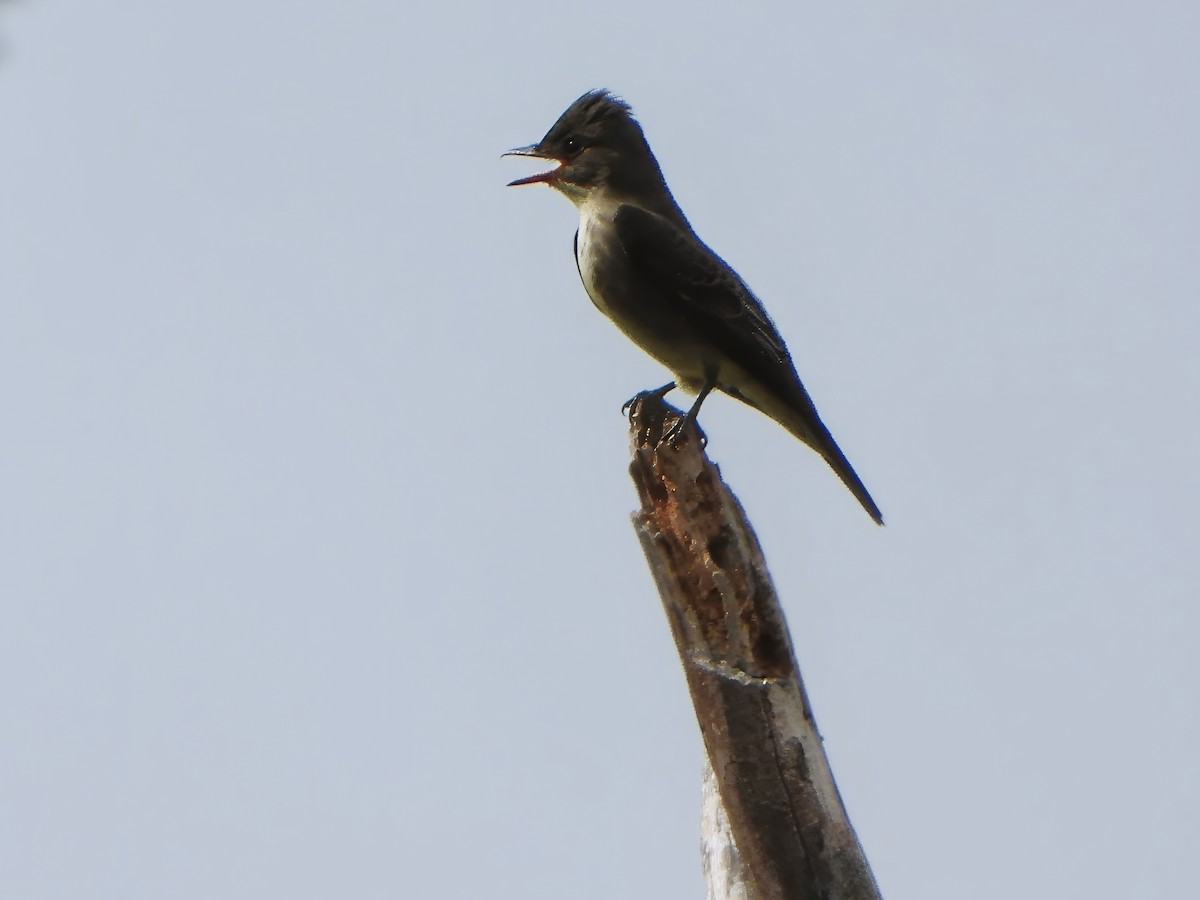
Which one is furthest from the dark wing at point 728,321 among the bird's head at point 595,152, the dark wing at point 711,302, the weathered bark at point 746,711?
the weathered bark at point 746,711

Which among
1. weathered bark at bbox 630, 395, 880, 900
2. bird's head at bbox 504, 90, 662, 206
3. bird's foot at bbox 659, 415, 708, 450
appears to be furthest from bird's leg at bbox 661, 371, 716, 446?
bird's head at bbox 504, 90, 662, 206

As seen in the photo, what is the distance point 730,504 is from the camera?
645 cm

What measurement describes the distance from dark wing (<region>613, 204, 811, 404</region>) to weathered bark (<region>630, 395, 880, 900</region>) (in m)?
2.41

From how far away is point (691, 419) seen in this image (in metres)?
8.09

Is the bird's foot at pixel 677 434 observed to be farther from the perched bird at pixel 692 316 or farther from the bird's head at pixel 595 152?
the bird's head at pixel 595 152

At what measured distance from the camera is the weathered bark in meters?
5.48

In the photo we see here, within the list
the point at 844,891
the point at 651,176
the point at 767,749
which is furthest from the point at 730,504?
the point at 651,176

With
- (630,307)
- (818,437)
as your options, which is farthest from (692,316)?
(818,437)

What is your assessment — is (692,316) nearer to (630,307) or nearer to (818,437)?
(630,307)

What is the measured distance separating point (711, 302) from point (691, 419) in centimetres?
110

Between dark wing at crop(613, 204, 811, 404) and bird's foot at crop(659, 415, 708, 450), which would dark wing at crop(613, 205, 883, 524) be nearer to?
dark wing at crop(613, 204, 811, 404)

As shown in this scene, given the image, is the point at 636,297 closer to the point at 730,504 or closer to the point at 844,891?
the point at 730,504

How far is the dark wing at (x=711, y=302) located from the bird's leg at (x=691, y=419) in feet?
0.59

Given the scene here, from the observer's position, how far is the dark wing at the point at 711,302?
29.2ft
